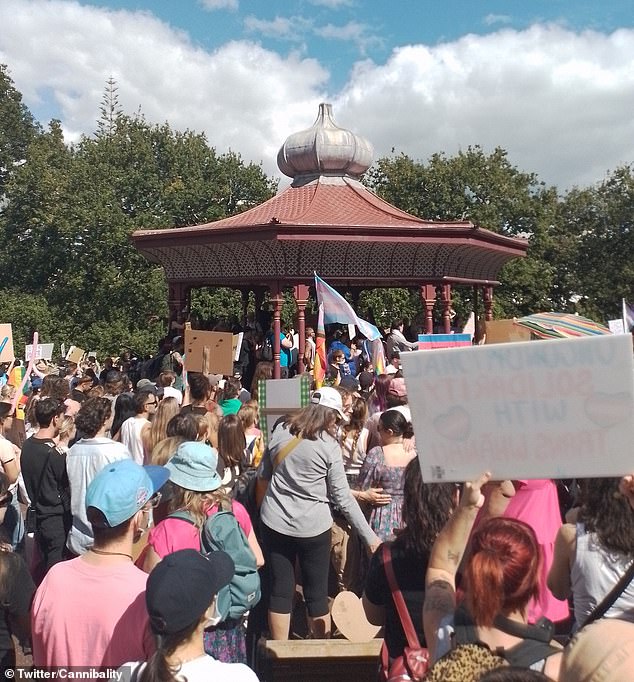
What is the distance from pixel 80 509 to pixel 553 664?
3.31 metres

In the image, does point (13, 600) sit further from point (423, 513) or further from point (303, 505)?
point (303, 505)

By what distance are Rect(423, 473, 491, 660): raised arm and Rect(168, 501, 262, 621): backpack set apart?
1.20 m

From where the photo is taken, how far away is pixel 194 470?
12.9 ft

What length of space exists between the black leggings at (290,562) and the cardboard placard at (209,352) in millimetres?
4042

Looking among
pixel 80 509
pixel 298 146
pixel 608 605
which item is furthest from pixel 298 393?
pixel 298 146

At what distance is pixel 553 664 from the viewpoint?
234cm

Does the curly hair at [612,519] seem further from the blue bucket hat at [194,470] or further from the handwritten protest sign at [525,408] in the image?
the blue bucket hat at [194,470]

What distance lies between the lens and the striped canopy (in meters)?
6.53

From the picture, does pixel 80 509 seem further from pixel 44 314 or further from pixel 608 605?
pixel 44 314

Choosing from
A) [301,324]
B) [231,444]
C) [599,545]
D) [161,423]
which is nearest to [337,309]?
[301,324]

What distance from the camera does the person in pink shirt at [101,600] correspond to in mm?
2857

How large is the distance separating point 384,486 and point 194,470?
5.05ft

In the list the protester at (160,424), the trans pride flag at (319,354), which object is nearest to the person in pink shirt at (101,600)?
the protester at (160,424)

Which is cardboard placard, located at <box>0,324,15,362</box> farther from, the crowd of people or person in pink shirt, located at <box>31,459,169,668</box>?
person in pink shirt, located at <box>31,459,169,668</box>
